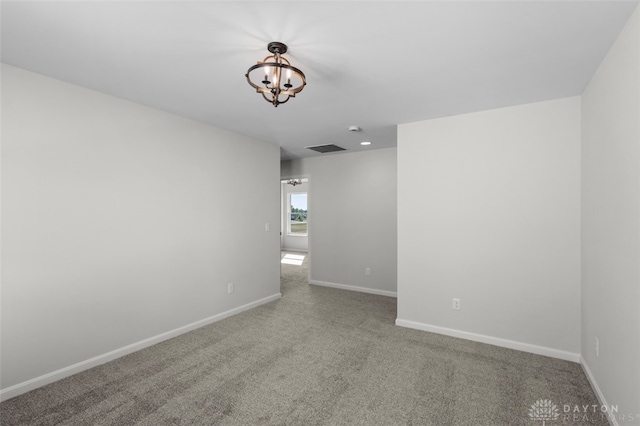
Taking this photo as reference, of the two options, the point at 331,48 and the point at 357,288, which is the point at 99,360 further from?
the point at 357,288

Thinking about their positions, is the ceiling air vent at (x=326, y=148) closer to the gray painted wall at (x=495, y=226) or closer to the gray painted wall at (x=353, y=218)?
the gray painted wall at (x=353, y=218)

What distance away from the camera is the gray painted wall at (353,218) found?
5160 mm

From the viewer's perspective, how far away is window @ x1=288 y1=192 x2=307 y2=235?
10.8 metres

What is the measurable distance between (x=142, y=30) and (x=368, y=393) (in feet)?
9.53

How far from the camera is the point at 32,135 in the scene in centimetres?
239

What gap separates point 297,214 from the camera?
11.0m

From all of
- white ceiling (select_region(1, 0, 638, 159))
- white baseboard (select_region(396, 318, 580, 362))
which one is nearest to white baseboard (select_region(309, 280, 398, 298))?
white baseboard (select_region(396, 318, 580, 362))

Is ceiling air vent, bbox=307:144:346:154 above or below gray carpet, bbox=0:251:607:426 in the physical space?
above

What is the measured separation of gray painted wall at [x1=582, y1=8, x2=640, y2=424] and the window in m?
8.71

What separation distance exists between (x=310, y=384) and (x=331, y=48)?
2513 mm
